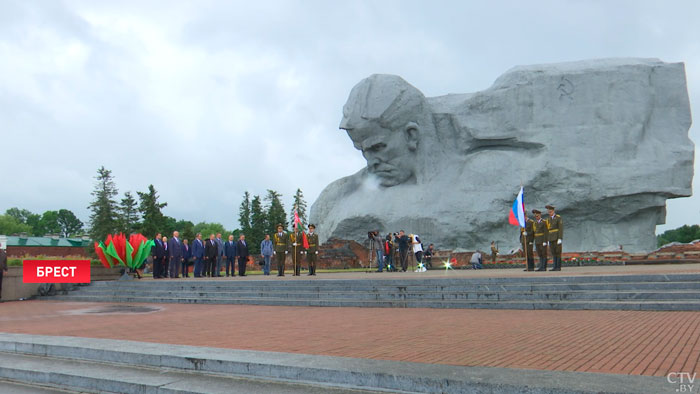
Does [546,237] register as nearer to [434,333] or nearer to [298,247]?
[298,247]

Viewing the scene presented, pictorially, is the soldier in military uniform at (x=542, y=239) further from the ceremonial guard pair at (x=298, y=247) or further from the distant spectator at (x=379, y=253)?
the distant spectator at (x=379, y=253)

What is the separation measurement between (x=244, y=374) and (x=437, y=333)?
8.61 feet

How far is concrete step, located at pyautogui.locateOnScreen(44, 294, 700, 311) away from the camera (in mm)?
7926

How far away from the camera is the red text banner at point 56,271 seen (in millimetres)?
14531

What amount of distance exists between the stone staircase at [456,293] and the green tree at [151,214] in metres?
38.1

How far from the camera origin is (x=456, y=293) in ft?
32.0

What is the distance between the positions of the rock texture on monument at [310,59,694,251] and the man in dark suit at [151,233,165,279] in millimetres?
10527

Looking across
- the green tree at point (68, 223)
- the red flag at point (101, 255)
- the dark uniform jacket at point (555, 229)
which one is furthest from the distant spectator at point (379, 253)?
the green tree at point (68, 223)

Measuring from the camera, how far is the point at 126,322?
8.57 m

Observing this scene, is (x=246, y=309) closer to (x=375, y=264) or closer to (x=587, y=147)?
(x=375, y=264)

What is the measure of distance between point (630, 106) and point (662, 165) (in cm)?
293

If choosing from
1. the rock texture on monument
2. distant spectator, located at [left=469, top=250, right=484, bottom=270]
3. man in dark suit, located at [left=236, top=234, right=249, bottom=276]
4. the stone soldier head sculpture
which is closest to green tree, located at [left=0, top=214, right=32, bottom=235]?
the stone soldier head sculpture

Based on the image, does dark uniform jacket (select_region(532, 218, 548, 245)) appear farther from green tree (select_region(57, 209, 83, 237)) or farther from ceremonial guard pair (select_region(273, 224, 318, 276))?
green tree (select_region(57, 209, 83, 237))

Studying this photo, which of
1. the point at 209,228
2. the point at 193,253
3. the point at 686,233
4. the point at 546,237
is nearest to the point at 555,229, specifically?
the point at 546,237
